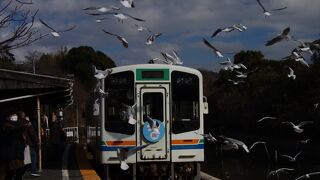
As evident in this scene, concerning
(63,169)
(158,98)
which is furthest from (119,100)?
(63,169)

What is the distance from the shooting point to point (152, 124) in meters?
14.6

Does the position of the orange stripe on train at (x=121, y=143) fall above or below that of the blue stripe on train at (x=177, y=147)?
above

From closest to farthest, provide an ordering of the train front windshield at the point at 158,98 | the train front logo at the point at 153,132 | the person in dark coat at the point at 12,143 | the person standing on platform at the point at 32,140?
the person in dark coat at the point at 12,143 < the person standing on platform at the point at 32,140 < the train front logo at the point at 153,132 < the train front windshield at the point at 158,98

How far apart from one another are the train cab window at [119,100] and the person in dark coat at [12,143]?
3604 mm

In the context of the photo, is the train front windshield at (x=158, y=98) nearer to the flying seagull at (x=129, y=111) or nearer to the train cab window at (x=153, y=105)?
the train cab window at (x=153, y=105)

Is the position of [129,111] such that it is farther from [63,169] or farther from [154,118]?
[63,169]

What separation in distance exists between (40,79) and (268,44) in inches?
317

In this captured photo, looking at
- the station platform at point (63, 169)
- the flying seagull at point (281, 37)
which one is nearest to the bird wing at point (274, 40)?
the flying seagull at point (281, 37)

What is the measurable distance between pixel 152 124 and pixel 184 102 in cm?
103

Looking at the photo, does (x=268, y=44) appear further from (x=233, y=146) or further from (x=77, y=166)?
(x=77, y=166)

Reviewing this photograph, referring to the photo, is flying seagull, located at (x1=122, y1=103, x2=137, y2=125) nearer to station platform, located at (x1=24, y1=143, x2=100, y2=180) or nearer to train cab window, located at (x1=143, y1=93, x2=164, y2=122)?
train cab window, located at (x1=143, y1=93, x2=164, y2=122)

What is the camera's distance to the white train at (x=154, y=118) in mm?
14633

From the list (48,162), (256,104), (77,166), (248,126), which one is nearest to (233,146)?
(77,166)

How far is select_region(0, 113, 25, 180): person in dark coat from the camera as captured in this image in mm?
11109
